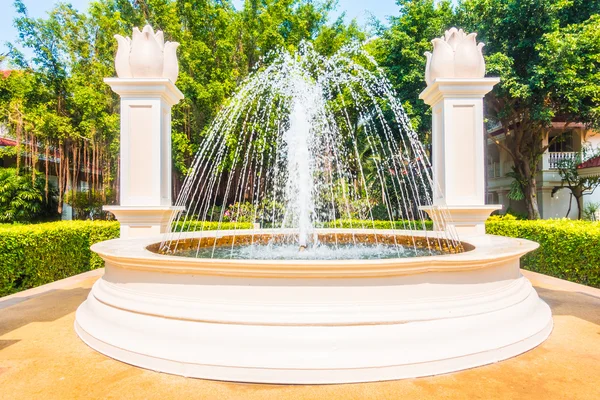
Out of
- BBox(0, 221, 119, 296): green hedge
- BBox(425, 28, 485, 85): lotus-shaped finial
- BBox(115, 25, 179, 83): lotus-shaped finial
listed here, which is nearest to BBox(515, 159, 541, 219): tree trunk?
BBox(425, 28, 485, 85): lotus-shaped finial

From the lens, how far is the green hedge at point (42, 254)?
686 cm

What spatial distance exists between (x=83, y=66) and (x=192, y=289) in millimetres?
20415

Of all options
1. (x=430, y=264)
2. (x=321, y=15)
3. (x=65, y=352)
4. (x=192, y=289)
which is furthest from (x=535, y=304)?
(x=321, y=15)

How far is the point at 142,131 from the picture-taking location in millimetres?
7523

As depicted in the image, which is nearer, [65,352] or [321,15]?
[65,352]

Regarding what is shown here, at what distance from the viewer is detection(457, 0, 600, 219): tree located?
13445 mm

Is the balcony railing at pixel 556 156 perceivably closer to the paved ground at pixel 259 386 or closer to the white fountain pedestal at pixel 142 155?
the paved ground at pixel 259 386

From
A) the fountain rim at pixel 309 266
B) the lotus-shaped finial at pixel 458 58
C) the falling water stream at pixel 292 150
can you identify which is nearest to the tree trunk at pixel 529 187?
the falling water stream at pixel 292 150

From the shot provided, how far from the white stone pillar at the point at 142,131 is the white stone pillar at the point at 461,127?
17.9ft

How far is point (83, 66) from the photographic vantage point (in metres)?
19.5

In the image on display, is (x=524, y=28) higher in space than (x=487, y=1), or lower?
lower

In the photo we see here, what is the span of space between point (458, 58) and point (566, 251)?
4405mm

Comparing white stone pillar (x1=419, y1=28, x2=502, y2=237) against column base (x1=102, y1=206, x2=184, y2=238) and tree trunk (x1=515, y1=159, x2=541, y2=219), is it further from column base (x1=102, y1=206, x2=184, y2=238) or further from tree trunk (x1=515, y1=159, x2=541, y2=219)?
tree trunk (x1=515, y1=159, x2=541, y2=219)

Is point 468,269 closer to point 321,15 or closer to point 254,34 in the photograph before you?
point 254,34
